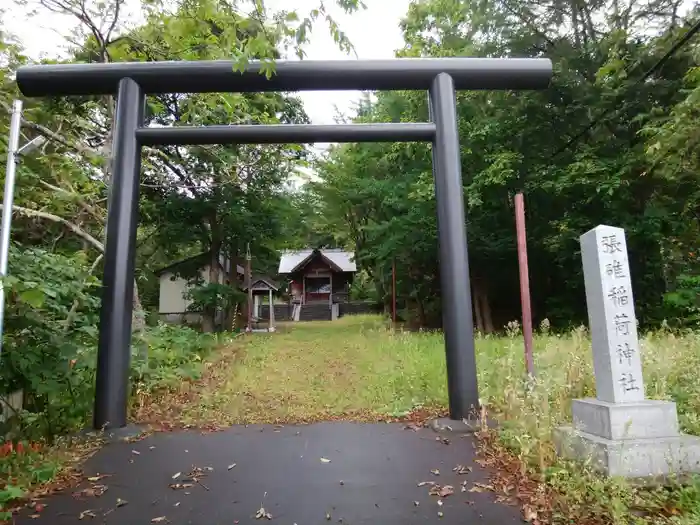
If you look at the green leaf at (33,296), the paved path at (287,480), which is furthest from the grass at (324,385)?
the green leaf at (33,296)

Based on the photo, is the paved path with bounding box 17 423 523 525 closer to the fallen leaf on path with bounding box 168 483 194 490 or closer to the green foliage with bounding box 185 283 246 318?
the fallen leaf on path with bounding box 168 483 194 490

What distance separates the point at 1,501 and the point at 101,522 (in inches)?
30.9

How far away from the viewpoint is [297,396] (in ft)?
21.5

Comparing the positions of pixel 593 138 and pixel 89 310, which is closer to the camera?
pixel 89 310

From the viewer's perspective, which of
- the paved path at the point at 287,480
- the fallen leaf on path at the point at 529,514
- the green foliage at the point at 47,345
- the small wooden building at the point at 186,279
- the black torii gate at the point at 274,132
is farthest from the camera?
the small wooden building at the point at 186,279

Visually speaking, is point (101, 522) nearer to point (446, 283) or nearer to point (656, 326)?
point (446, 283)

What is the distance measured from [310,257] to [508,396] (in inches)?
1056

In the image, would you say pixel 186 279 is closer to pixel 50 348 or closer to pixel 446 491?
pixel 50 348

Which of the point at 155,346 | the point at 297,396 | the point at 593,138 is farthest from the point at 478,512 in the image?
the point at 593,138

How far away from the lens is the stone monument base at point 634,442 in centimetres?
330

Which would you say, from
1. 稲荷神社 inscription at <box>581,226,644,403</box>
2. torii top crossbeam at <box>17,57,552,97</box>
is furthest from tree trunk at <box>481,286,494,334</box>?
稲荷神社 inscription at <box>581,226,644,403</box>

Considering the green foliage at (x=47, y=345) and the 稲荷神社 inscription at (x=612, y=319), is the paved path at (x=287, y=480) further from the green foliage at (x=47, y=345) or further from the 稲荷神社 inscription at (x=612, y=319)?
the 稲荷神社 inscription at (x=612, y=319)

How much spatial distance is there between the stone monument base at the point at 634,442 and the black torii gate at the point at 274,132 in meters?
1.38

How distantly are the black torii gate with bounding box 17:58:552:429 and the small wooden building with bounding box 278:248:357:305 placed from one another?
25.9 metres
